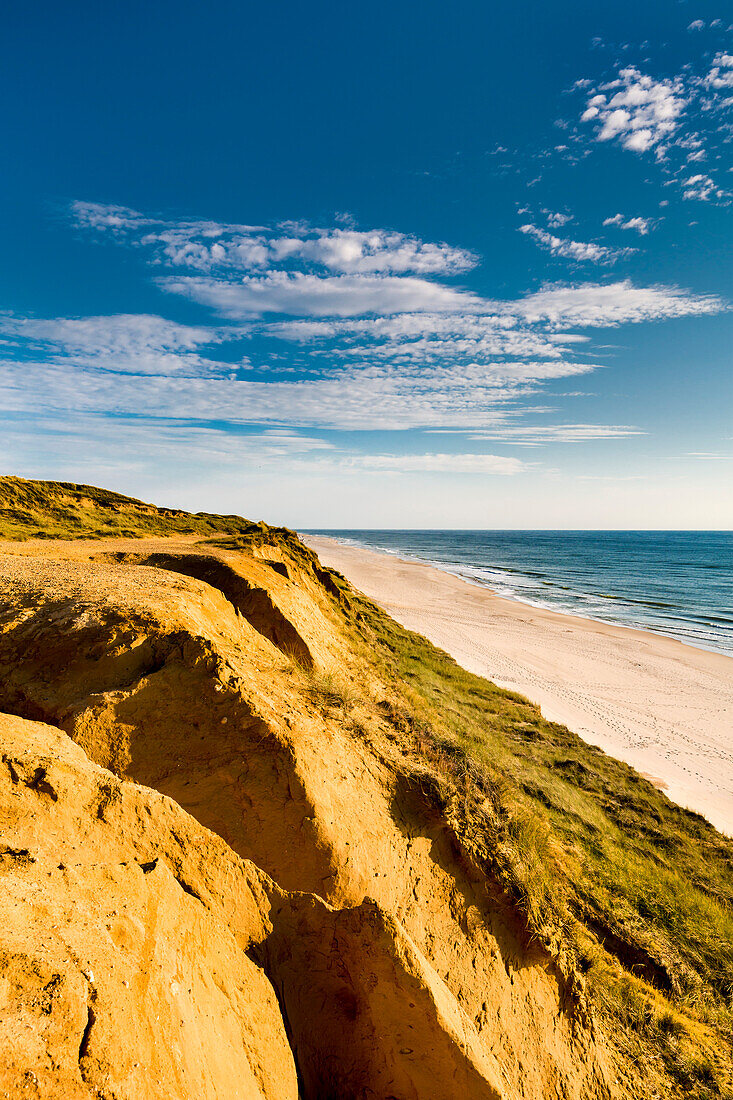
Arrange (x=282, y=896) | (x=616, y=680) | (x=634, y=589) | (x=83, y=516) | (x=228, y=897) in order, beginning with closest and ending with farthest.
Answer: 1. (x=228, y=897)
2. (x=282, y=896)
3. (x=616, y=680)
4. (x=83, y=516)
5. (x=634, y=589)

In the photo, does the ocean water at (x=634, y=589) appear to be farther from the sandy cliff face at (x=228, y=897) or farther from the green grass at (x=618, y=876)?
the sandy cliff face at (x=228, y=897)

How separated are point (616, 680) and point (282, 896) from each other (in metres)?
25.5

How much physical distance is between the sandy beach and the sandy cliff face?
11418 mm

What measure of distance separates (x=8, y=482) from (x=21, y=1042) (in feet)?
102

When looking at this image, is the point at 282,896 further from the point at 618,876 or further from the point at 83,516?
the point at 83,516

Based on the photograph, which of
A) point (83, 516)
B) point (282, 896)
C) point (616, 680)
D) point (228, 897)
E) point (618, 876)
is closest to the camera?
point (228, 897)

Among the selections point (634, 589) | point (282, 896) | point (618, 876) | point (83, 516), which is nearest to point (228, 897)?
point (282, 896)

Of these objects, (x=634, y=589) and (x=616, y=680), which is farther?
(x=634, y=589)

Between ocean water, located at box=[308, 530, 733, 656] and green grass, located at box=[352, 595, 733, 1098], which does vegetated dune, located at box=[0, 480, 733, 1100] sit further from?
ocean water, located at box=[308, 530, 733, 656]

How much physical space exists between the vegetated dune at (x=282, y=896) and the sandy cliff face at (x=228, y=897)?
2 cm

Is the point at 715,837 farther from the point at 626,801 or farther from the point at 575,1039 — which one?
the point at 575,1039

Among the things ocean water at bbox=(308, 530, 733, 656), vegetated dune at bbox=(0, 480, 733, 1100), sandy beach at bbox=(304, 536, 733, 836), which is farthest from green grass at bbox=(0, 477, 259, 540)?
ocean water at bbox=(308, 530, 733, 656)

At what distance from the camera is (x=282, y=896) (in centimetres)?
495

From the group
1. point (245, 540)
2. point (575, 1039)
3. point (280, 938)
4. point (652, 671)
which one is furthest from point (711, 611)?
point (280, 938)
